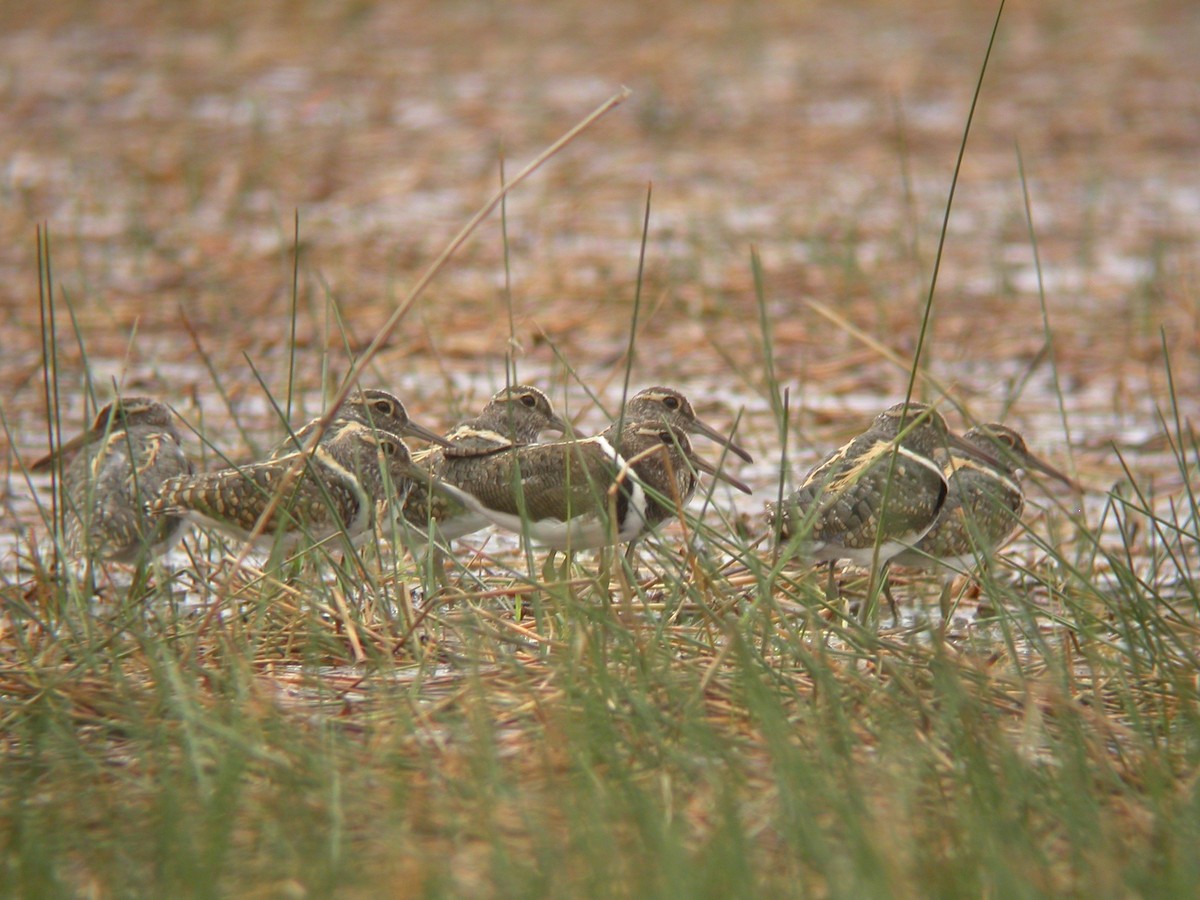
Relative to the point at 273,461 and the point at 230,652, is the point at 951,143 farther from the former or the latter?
the point at 230,652

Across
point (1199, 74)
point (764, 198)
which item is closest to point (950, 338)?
point (764, 198)

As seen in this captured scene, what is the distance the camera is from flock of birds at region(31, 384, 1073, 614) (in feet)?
15.7

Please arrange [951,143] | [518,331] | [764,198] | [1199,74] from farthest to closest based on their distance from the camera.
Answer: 1. [1199,74]
2. [951,143]
3. [764,198]
4. [518,331]

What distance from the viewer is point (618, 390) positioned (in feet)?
25.3

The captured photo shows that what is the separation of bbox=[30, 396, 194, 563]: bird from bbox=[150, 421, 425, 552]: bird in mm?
137

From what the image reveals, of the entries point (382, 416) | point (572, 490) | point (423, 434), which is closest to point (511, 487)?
point (572, 490)

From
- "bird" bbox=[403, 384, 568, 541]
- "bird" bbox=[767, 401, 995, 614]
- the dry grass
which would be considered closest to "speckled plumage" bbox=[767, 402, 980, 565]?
"bird" bbox=[767, 401, 995, 614]

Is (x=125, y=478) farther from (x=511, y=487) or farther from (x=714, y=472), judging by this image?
(x=714, y=472)

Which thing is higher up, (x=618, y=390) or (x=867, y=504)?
(x=867, y=504)

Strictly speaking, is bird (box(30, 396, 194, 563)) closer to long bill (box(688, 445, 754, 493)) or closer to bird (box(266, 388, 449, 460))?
bird (box(266, 388, 449, 460))

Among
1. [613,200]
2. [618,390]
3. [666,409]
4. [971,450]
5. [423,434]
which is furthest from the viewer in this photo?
[613,200]

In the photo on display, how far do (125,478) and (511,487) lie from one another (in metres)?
1.28

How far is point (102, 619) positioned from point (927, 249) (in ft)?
22.1

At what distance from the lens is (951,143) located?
12711 mm
